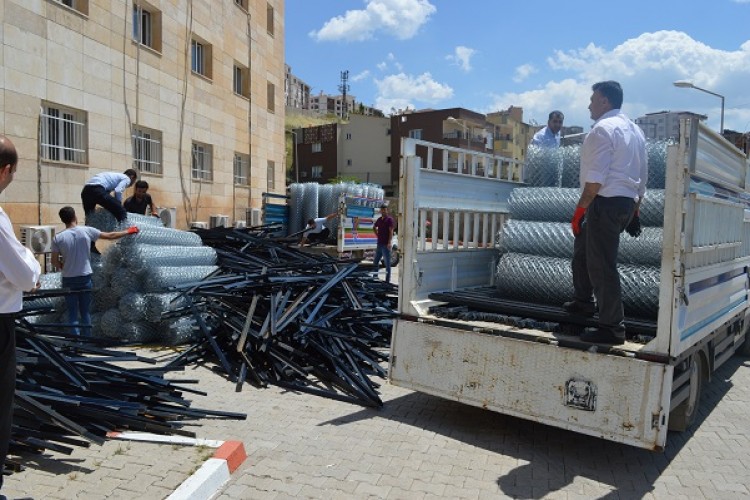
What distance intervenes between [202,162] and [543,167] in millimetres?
13992

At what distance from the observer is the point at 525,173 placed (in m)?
7.30

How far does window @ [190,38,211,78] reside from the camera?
1825 cm

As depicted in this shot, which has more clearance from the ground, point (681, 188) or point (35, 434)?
point (681, 188)

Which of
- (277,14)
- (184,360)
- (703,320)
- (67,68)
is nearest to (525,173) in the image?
(703,320)

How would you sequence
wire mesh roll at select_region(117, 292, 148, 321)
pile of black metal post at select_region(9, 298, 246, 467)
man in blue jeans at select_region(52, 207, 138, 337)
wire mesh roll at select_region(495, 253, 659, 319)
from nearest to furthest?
pile of black metal post at select_region(9, 298, 246, 467) < wire mesh roll at select_region(495, 253, 659, 319) < man in blue jeans at select_region(52, 207, 138, 337) < wire mesh roll at select_region(117, 292, 148, 321)

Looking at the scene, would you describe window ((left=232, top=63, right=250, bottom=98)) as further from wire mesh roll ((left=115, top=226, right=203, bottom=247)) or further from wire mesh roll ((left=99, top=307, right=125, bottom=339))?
wire mesh roll ((left=99, top=307, right=125, bottom=339))

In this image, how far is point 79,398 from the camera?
447 centimetres

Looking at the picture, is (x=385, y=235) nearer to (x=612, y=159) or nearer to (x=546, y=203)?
(x=546, y=203)

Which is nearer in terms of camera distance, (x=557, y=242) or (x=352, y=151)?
(x=557, y=242)

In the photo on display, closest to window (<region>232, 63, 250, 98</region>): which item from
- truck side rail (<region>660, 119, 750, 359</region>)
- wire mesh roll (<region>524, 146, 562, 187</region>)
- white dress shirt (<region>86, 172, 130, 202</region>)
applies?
white dress shirt (<region>86, 172, 130, 202</region>)

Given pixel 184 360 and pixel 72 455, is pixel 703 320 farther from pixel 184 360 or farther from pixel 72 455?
pixel 184 360

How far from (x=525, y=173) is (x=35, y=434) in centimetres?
563

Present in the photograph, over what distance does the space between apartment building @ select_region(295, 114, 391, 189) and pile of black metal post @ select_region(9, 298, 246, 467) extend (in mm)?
54756

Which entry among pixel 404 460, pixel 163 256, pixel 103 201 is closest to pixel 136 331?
pixel 163 256
